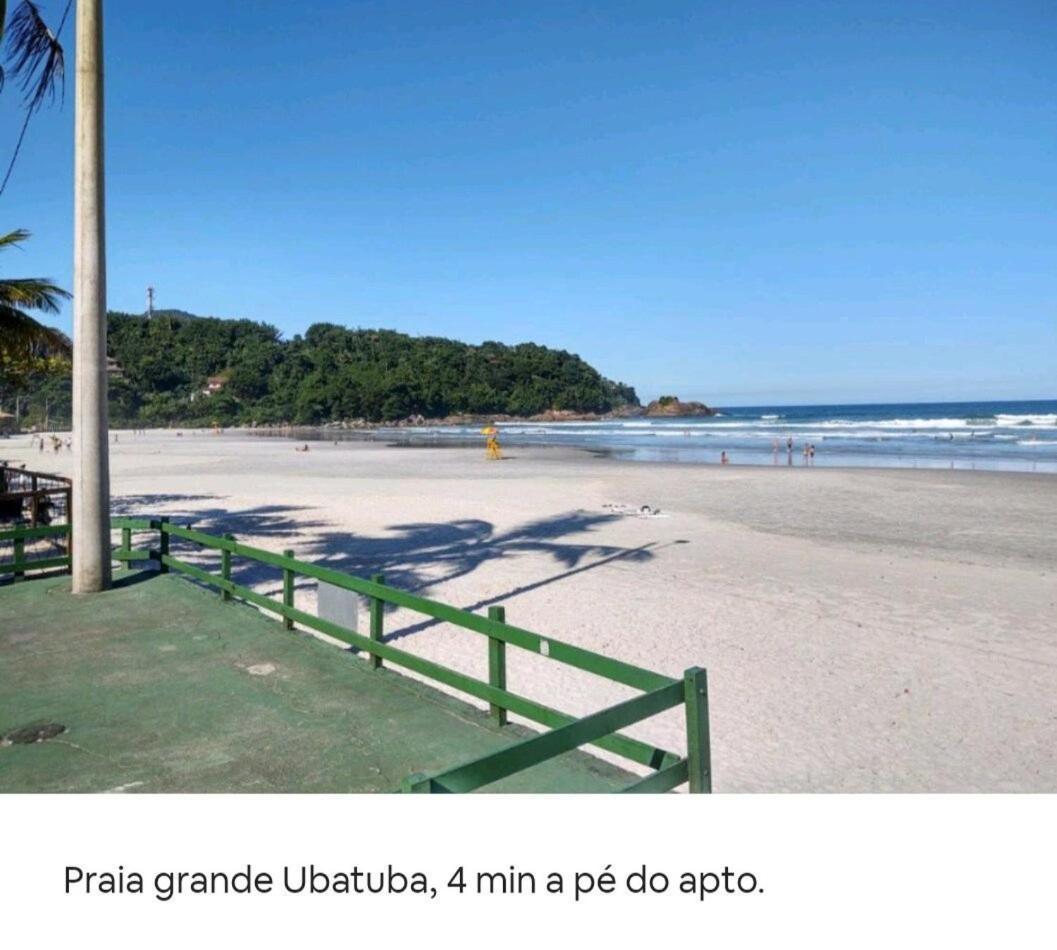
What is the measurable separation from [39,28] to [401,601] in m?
7.75

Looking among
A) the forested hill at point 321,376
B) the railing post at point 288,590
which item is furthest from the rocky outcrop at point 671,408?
the railing post at point 288,590

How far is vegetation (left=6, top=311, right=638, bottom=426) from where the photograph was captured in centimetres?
11838

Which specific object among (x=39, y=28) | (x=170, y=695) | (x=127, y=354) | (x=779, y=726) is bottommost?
(x=779, y=726)

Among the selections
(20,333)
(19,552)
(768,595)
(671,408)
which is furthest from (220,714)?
(671,408)

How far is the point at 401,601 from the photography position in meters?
5.00

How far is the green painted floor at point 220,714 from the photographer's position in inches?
161

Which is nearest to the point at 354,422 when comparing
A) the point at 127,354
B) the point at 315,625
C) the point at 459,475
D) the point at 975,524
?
the point at 127,354

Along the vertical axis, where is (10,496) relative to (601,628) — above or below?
above

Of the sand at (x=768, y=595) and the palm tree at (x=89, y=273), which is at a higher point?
the palm tree at (x=89, y=273)

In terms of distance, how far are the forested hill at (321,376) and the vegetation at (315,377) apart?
0.64 ft

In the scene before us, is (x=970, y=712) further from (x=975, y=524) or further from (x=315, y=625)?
(x=975, y=524)

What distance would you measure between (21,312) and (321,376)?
12235 centimetres

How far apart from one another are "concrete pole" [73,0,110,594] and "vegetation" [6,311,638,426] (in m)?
107

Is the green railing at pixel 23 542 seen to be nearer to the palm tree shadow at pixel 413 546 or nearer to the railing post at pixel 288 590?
the palm tree shadow at pixel 413 546
